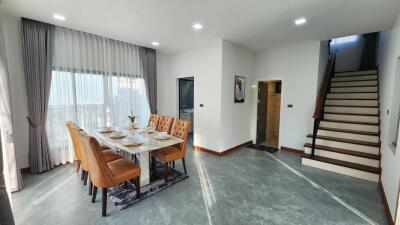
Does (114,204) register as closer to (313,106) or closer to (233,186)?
(233,186)

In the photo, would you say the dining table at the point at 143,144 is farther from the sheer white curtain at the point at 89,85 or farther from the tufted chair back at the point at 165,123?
the sheer white curtain at the point at 89,85

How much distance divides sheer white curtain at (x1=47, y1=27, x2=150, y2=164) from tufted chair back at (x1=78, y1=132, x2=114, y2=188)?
195cm

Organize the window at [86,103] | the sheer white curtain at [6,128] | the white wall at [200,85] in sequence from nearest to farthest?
the sheer white curtain at [6,128]
the window at [86,103]
the white wall at [200,85]

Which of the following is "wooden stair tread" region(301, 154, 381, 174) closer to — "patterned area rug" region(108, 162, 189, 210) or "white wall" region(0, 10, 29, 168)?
"patterned area rug" region(108, 162, 189, 210)

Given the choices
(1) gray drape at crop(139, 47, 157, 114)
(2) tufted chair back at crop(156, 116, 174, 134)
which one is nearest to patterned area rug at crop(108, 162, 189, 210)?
(2) tufted chair back at crop(156, 116, 174, 134)

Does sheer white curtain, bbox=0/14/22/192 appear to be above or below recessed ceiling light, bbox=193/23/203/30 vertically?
below

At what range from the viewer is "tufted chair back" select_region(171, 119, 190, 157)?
10.2 feet

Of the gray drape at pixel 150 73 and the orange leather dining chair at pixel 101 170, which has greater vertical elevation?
the gray drape at pixel 150 73

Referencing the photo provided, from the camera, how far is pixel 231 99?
14.4 feet

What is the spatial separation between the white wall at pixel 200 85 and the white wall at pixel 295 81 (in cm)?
172

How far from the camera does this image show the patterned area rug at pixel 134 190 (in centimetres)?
236

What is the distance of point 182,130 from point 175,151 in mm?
415

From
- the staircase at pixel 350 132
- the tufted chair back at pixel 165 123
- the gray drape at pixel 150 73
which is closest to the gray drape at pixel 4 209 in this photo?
the tufted chair back at pixel 165 123

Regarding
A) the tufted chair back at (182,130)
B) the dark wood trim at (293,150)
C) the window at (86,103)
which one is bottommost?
the dark wood trim at (293,150)
